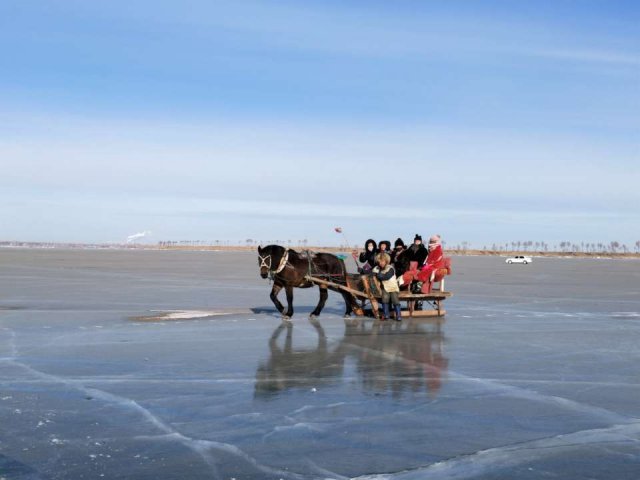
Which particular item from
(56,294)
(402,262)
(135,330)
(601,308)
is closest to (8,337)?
(135,330)

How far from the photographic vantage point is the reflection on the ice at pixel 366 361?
10211mm

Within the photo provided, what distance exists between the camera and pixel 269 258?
58.3 ft

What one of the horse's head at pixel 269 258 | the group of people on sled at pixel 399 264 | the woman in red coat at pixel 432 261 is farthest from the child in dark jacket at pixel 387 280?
the horse's head at pixel 269 258

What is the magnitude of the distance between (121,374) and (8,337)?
15.5 feet

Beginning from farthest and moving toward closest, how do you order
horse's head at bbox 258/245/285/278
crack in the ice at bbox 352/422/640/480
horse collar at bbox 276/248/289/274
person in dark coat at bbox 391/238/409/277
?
person in dark coat at bbox 391/238/409/277 → horse collar at bbox 276/248/289/274 → horse's head at bbox 258/245/285/278 → crack in the ice at bbox 352/422/640/480

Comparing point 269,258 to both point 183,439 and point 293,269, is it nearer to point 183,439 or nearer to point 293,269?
point 293,269

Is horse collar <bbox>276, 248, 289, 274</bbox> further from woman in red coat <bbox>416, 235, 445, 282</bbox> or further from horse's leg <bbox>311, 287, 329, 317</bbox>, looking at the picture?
woman in red coat <bbox>416, 235, 445, 282</bbox>

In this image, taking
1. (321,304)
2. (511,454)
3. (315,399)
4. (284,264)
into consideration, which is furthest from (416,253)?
(511,454)

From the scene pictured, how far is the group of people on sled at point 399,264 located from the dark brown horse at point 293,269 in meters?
0.89

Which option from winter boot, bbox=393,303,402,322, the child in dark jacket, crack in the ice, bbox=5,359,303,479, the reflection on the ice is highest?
the child in dark jacket

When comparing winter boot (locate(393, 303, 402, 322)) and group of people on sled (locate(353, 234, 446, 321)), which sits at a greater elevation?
group of people on sled (locate(353, 234, 446, 321))

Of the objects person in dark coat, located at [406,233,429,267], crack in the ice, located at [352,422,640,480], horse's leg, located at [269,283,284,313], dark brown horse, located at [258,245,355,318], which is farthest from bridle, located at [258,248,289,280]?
crack in the ice, located at [352,422,640,480]

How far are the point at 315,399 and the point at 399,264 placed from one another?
10910mm

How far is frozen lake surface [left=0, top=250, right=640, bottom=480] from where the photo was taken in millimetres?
A: 6773
